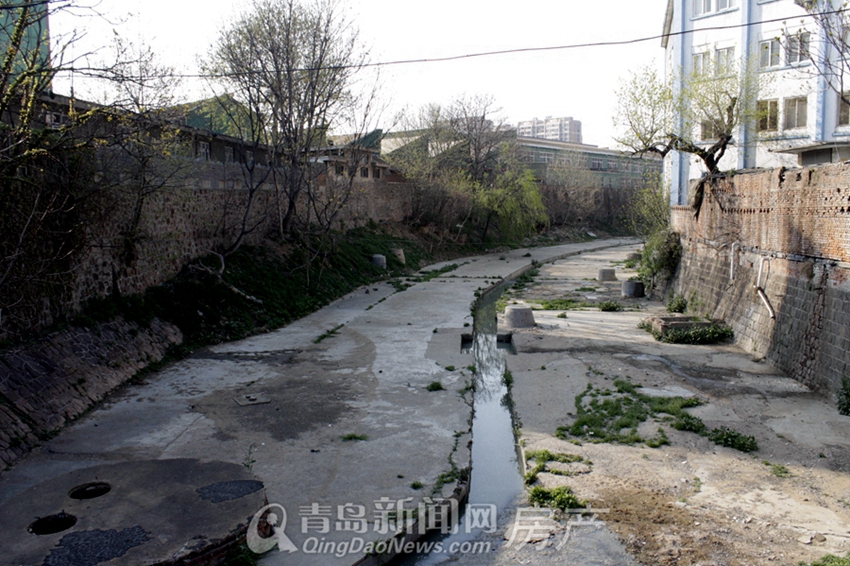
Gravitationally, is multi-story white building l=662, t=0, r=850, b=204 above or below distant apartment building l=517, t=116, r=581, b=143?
below

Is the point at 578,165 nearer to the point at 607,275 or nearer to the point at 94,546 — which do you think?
the point at 607,275

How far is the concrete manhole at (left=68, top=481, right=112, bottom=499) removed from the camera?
19.0 ft

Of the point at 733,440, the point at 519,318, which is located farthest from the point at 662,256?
the point at 733,440

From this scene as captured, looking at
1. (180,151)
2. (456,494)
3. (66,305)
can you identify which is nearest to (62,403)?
(66,305)

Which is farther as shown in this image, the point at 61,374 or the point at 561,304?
the point at 561,304

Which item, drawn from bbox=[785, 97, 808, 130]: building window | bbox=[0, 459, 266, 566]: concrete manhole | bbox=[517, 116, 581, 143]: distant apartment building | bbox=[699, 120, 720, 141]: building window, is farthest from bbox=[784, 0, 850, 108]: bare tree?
bbox=[517, 116, 581, 143]: distant apartment building

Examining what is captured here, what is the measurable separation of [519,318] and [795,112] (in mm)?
17220

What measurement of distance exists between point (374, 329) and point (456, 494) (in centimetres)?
860

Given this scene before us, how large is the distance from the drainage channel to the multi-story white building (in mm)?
14753

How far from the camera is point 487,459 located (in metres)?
8.14

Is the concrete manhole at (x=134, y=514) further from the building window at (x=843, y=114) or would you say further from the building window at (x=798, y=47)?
the building window at (x=843, y=114)

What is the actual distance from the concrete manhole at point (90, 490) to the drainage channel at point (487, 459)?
2.85 metres

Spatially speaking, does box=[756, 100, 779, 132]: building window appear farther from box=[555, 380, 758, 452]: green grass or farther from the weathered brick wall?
box=[555, 380, 758, 452]: green grass

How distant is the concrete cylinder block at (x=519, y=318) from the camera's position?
15734 millimetres
